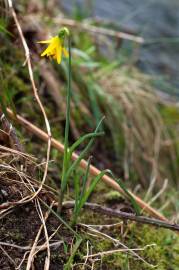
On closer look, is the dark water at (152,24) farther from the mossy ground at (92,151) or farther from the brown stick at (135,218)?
the brown stick at (135,218)

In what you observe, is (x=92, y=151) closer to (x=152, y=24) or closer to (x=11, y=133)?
(x=11, y=133)

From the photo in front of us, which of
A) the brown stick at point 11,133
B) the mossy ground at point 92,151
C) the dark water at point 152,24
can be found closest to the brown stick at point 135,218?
the mossy ground at point 92,151

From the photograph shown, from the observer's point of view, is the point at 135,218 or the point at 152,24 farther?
the point at 152,24

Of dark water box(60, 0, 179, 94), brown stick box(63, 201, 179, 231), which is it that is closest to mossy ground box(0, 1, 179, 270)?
brown stick box(63, 201, 179, 231)

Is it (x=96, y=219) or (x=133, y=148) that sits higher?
(x=96, y=219)

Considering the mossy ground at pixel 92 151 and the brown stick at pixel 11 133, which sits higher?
the brown stick at pixel 11 133

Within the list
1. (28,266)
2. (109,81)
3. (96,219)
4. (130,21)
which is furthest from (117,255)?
(130,21)

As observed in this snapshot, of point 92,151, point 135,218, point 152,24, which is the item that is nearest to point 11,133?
point 135,218

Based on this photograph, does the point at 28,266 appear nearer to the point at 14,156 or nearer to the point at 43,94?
the point at 14,156
